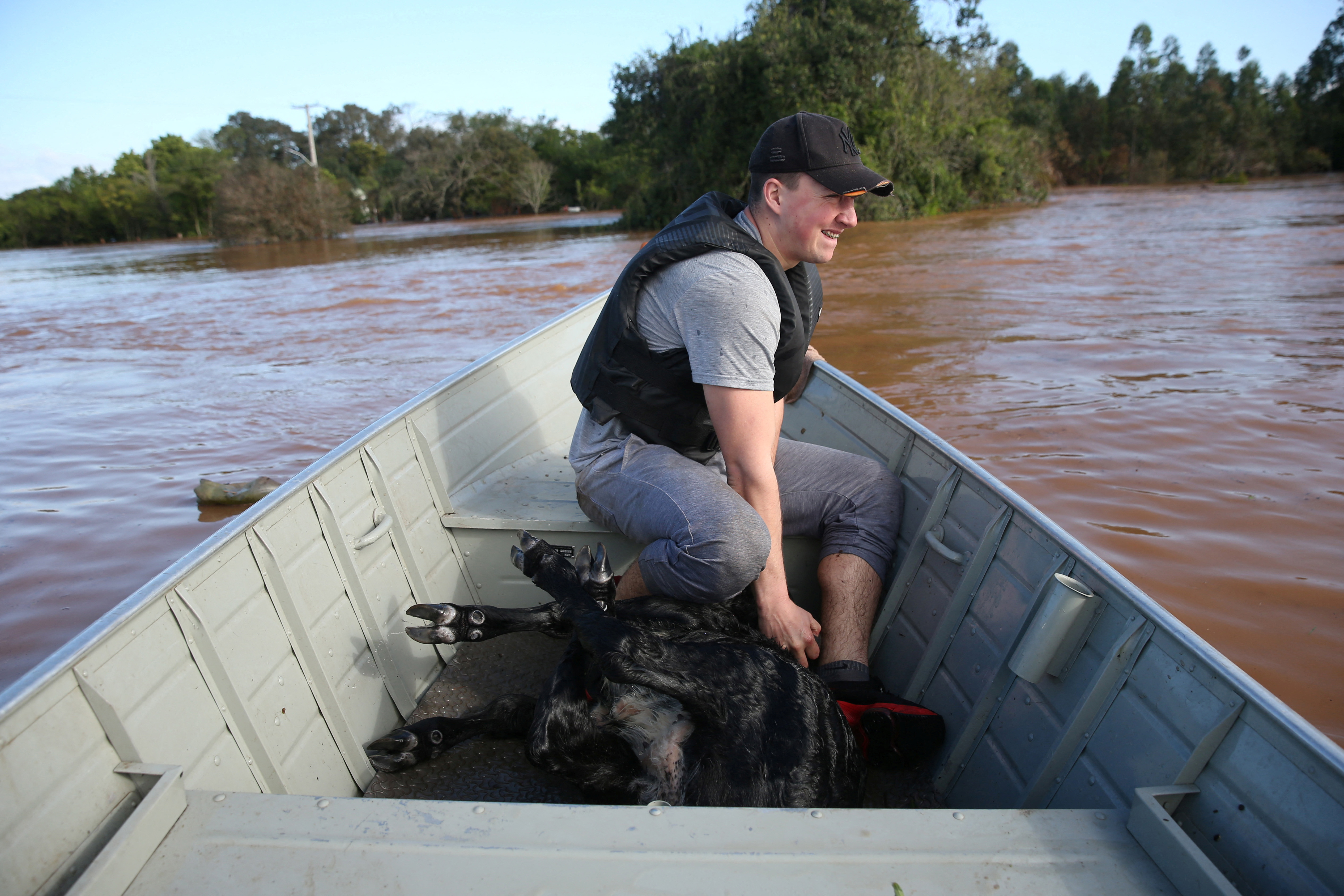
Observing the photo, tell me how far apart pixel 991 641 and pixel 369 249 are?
32.1m

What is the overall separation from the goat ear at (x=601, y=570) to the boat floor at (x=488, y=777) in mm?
407

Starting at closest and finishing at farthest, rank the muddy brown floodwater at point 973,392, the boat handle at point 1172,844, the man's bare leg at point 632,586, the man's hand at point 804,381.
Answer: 1. the boat handle at point 1172,844
2. the man's bare leg at point 632,586
3. the muddy brown floodwater at point 973,392
4. the man's hand at point 804,381

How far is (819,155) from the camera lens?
2.32 metres

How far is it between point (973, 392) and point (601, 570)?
508 centimetres

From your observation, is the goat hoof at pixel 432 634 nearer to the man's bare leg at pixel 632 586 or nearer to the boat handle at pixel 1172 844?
the man's bare leg at pixel 632 586

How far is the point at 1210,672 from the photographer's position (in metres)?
1.38

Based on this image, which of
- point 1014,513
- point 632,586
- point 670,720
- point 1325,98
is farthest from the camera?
point 1325,98

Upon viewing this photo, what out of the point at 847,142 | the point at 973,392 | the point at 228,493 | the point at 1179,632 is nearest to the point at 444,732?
the point at 1179,632

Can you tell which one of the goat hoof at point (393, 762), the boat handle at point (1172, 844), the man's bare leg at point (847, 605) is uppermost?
the boat handle at point (1172, 844)

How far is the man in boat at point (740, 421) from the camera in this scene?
88.0 inches

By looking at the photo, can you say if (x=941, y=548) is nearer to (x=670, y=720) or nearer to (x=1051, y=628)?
(x=1051, y=628)

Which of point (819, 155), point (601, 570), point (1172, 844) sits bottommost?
point (601, 570)

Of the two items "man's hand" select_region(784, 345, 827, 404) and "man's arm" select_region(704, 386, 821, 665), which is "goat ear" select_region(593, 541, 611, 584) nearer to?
"man's arm" select_region(704, 386, 821, 665)

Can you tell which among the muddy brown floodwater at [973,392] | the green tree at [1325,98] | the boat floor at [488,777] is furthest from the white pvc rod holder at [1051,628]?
the green tree at [1325,98]
